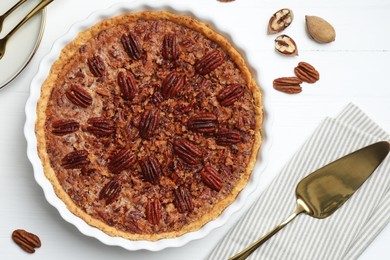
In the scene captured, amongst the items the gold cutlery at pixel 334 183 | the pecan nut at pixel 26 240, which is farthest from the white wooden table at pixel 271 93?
the gold cutlery at pixel 334 183

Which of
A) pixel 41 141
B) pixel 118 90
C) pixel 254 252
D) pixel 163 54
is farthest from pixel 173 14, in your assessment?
pixel 254 252

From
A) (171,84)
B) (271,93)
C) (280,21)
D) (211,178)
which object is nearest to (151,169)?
(211,178)

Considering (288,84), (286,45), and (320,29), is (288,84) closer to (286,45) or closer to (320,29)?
(286,45)

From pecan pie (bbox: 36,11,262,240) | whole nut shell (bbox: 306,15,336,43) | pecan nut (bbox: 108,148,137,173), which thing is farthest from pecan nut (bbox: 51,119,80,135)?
whole nut shell (bbox: 306,15,336,43)

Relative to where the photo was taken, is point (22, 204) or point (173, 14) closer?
point (173, 14)

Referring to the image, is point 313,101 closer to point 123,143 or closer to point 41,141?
point 123,143
